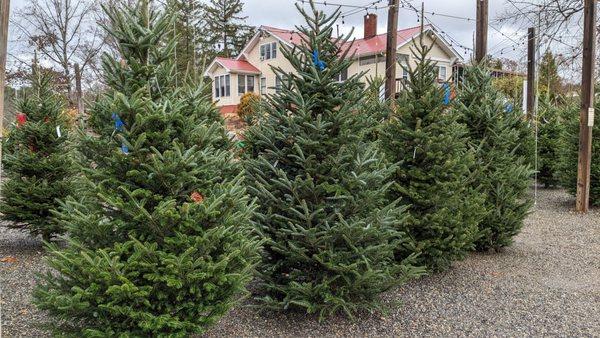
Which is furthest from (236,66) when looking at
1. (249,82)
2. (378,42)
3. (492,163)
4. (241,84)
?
(492,163)

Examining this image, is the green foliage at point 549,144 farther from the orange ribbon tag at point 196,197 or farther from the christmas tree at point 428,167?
the orange ribbon tag at point 196,197

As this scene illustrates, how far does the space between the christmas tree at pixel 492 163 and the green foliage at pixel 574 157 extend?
4.63m

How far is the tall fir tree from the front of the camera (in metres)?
38.5

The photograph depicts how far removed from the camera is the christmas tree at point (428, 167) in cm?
481

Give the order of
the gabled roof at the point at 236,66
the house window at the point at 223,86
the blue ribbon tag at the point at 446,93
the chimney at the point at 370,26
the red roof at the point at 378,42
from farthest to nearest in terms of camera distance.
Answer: the house window at the point at 223,86, the gabled roof at the point at 236,66, the chimney at the point at 370,26, the red roof at the point at 378,42, the blue ribbon tag at the point at 446,93

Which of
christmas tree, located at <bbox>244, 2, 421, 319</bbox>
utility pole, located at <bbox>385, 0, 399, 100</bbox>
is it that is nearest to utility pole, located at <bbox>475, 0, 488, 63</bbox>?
utility pole, located at <bbox>385, 0, 399, 100</bbox>

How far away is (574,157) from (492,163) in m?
5.58

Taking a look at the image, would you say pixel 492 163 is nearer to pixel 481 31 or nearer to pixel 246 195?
pixel 246 195

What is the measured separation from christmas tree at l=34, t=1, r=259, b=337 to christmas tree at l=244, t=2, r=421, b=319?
0.73 meters

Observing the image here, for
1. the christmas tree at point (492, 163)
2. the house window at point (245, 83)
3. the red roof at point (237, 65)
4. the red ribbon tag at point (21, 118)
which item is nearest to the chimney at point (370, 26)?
the red roof at point (237, 65)

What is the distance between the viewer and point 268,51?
1208 inches

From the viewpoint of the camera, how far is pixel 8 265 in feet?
18.4

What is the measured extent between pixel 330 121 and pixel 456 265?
2.95m

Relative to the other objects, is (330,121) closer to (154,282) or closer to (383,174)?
(383,174)
